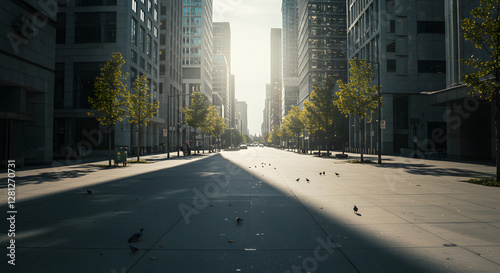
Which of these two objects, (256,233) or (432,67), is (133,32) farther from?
(256,233)

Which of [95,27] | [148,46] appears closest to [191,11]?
[148,46]

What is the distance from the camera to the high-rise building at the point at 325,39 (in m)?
98.9

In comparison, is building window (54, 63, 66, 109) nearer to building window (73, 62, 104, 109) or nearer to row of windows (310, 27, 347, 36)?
building window (73, 62, 104, 109)

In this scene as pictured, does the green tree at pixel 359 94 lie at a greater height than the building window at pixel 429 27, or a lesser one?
lesser

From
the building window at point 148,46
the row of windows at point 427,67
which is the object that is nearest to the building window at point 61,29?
the building window at point 148,46

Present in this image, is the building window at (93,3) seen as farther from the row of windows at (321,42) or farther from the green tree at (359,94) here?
the row of windows at (321,42)

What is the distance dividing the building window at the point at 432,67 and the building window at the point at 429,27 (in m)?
4.69

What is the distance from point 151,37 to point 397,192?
52013mm

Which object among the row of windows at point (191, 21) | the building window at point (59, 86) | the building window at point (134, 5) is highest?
the row of windows at point (191, 21)

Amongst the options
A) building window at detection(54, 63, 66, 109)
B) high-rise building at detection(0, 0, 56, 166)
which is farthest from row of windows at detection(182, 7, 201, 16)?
high-rise building at detection(0, 0, 56, 166)

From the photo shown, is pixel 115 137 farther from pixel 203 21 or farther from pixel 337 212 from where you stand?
pixel 203 21

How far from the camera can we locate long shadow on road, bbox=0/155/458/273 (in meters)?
3.97

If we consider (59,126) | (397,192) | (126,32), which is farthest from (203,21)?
(397,192)

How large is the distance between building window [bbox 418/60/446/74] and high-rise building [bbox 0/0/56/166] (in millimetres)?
47691
